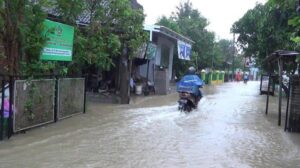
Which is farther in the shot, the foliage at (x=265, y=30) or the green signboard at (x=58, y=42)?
the foliage at (x=265, y=30)

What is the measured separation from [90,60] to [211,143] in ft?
17.7

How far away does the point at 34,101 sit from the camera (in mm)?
10234

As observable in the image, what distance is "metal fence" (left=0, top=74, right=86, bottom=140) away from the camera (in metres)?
9.12

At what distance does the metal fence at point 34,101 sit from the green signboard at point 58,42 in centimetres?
60

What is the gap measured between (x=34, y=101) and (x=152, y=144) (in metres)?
2.98

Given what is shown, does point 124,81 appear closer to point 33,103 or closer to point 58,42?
point 58,42

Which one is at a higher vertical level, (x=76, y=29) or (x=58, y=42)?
(x=76, y=29)

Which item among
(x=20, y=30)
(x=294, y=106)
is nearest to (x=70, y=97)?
(x=20, y=30)

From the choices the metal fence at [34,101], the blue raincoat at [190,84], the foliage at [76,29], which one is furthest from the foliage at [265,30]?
the metal fence at [34,101]

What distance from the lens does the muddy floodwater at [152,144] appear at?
766 centimetres

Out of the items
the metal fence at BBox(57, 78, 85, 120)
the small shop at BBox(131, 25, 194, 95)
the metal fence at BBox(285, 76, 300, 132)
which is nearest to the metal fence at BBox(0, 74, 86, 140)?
the metal fence at BBox(57, 78, 85, 120)

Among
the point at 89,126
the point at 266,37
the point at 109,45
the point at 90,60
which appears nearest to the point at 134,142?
the point at 89,126

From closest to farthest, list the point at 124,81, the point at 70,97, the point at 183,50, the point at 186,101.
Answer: the point at 70,97 → the point at 186,101 → the point at 124,81 → the point at 183,50

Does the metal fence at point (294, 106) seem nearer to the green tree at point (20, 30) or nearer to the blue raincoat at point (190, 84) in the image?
the blue raincoat at point (190, 84)
